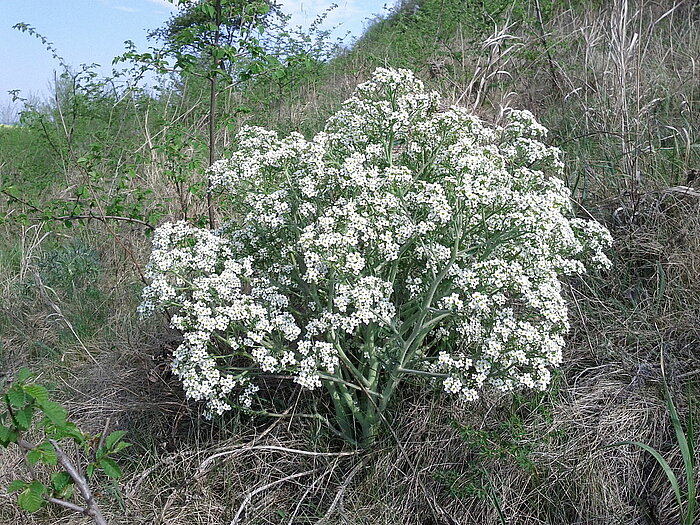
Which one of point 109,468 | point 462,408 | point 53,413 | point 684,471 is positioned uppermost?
point 53,413

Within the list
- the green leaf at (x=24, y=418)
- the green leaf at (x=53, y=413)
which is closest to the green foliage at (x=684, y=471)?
the green leaf at (x=53, y=413)

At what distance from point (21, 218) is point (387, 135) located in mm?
2196

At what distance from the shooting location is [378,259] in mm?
2566

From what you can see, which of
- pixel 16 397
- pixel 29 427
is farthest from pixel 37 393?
pixel 29 427

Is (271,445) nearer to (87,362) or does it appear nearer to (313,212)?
(313,212)

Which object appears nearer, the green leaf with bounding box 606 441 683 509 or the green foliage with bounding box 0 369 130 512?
the green foliage with bounding box 0 369 130 512

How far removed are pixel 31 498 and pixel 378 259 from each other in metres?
1.45

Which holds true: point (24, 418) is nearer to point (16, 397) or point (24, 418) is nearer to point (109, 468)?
point (16, 397)

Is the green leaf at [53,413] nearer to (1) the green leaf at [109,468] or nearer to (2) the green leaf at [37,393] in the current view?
(2) the green leaf at [37,393]

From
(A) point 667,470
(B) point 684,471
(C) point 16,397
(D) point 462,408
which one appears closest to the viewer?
(C) point 16,397

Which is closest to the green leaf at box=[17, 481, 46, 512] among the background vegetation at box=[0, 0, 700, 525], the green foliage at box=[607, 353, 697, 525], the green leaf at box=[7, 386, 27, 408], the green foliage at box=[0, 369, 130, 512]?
the green foliage at box=[0, 369, 130, 512]

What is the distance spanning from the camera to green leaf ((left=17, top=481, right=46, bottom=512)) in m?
1.87

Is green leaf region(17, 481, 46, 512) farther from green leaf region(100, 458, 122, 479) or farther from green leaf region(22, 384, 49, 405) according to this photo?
green leaf region(22, 384, 49, 405)

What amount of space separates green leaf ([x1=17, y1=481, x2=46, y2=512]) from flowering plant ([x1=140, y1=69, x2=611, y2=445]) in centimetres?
59
